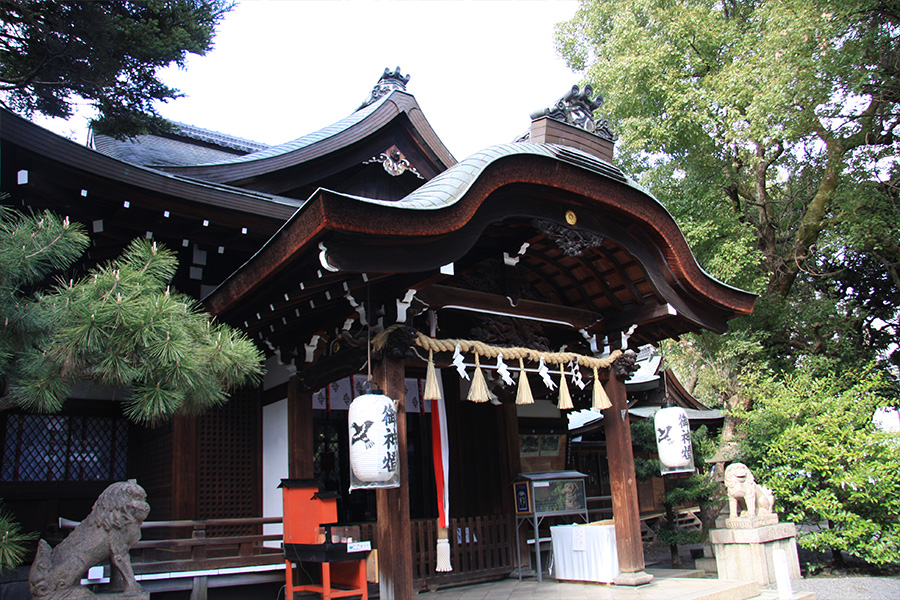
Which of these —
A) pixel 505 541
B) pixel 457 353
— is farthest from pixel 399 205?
pixel 505 541

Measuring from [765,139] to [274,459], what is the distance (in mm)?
11696

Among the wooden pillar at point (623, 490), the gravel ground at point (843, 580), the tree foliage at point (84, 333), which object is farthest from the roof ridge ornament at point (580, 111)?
the gravel ground at point (843, 580)

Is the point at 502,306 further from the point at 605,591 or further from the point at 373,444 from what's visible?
the point at 605,591

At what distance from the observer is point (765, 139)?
13.3 metres

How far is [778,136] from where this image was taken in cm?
1242

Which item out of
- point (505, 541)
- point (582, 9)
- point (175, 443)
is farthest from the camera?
point (582, 9)

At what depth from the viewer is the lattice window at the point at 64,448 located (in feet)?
22.5

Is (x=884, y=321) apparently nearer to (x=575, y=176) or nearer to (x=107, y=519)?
(x=575, y=176)

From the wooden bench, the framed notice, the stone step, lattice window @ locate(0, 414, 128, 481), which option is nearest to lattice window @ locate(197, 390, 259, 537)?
the wooden bench

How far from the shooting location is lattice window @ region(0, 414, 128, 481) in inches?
270

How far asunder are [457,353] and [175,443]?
10.6ft

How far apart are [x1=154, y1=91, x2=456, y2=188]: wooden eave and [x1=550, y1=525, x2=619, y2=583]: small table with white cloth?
19.1 ft

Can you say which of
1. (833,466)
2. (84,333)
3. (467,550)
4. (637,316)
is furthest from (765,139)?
(84,333)

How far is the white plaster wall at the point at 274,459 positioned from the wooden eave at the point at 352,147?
10.1ft
